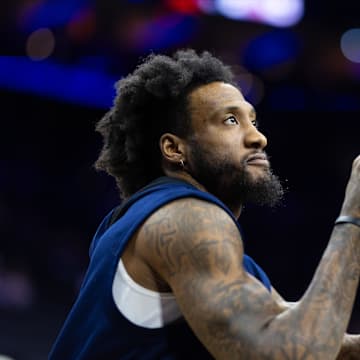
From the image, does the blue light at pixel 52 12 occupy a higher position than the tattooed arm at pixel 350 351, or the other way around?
the tattooed arm at pixel 350 351

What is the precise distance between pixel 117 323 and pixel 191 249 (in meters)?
0.29

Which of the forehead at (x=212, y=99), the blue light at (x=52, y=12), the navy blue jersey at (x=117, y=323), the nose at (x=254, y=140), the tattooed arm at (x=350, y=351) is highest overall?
the forehead at (x=212, y=99)

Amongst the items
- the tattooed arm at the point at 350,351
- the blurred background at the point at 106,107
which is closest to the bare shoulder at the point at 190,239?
the tattooed arm at the point at 350,351

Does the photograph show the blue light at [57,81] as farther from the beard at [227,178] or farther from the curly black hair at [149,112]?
the beard at [227,178]

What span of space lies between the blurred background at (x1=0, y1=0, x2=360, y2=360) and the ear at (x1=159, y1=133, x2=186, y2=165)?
4666 mm

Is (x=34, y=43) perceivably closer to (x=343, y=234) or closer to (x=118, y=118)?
(x=118, y=118)

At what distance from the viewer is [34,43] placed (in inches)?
293

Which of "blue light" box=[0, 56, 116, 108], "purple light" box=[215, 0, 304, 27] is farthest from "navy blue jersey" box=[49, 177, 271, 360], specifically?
"purple light" box=[215, 0, 304, 27]

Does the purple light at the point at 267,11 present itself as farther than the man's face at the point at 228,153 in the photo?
Yes

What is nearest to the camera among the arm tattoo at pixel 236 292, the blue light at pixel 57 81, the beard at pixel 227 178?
the arm tattoo at pixel 236 292

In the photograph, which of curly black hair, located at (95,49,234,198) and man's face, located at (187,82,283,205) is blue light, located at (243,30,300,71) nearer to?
curly black hair, located at (95,49,234,198)

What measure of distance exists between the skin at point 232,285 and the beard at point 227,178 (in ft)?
0.93

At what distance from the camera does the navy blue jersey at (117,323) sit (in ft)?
5.89

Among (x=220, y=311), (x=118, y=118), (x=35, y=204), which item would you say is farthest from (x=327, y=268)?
(x=35, y=204)
